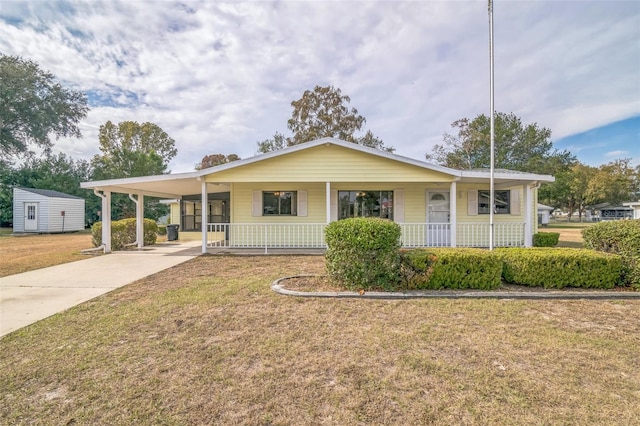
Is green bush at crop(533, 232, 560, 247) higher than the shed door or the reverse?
the reverse

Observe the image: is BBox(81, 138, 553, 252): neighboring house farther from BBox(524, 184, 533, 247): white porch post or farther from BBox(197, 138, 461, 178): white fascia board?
BBox(197, 138, 461, 178): white fascia board

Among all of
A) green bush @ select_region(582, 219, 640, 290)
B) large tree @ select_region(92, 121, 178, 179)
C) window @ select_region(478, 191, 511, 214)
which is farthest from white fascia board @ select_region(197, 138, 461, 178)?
large tree @ select_region(92, 121, 178, 179)

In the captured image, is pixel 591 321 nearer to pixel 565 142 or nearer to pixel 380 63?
pixel 380 63

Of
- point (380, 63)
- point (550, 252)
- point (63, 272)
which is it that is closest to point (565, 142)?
point (380, 63)

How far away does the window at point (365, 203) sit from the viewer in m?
11.8

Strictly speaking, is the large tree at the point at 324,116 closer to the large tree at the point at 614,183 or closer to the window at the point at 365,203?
the window at the point at 365,203

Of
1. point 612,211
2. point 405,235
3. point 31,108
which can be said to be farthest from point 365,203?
point 612,211

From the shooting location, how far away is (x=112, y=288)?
5941mm

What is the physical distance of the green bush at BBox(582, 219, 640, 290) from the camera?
5418 mm

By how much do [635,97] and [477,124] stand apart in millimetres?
25010

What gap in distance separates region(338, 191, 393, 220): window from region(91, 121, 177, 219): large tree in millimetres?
21824

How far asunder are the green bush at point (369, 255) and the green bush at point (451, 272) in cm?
31

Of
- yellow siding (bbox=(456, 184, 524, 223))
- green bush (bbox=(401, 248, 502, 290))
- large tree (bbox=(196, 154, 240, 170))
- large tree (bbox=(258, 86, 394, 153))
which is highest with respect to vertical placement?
large tree (bbox=(258, 86, 394, 153))

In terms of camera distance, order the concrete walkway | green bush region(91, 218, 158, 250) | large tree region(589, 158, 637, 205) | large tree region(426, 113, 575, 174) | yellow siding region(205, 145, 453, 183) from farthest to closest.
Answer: large tree region(589, 158, 637, 205), large tree region(426, 113, 575, 174), green bush region(91, 218, 158, 250), yellow siding region(205, 145, 453, 183), the concrete walkway
